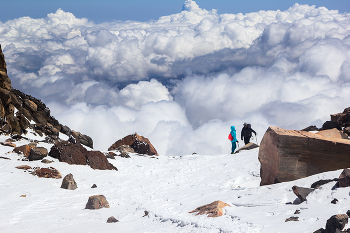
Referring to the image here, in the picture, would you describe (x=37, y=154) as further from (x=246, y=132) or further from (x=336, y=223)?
(x=246, y=132)

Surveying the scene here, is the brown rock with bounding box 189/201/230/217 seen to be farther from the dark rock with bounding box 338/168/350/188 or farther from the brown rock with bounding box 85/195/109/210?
the brown rock with bounding box 85/195/109/210

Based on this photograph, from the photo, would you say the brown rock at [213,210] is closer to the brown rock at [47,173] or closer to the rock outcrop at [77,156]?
the brown rock at [47,173]

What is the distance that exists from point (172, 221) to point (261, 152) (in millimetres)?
4957

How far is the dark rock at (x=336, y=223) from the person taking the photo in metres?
4.71

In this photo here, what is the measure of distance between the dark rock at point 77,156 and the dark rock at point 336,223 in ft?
48.6

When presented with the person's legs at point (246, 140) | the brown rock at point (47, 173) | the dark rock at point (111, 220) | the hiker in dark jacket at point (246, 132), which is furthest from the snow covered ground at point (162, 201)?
the person's legs at point (246, 140)

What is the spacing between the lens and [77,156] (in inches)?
677

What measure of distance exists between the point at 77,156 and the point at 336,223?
610 inches

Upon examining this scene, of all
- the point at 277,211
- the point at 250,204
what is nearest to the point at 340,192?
the point at 277,211

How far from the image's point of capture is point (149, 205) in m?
9.70

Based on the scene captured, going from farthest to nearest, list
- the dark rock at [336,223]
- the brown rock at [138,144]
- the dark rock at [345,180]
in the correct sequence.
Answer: the brown rock at [138,144], the dark rock at [345,180], the dark rock at [336,223]

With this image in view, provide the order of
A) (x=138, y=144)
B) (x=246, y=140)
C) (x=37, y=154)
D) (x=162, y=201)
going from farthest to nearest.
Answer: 1. (x=138, y=144)
2. (x=246, y=140)
3. (x=37, y=154)
4. (x=162, y=201)

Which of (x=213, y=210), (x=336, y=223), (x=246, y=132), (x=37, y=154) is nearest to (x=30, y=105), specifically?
(x=37, y=154)

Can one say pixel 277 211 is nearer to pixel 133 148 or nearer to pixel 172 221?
pixel 172 221
